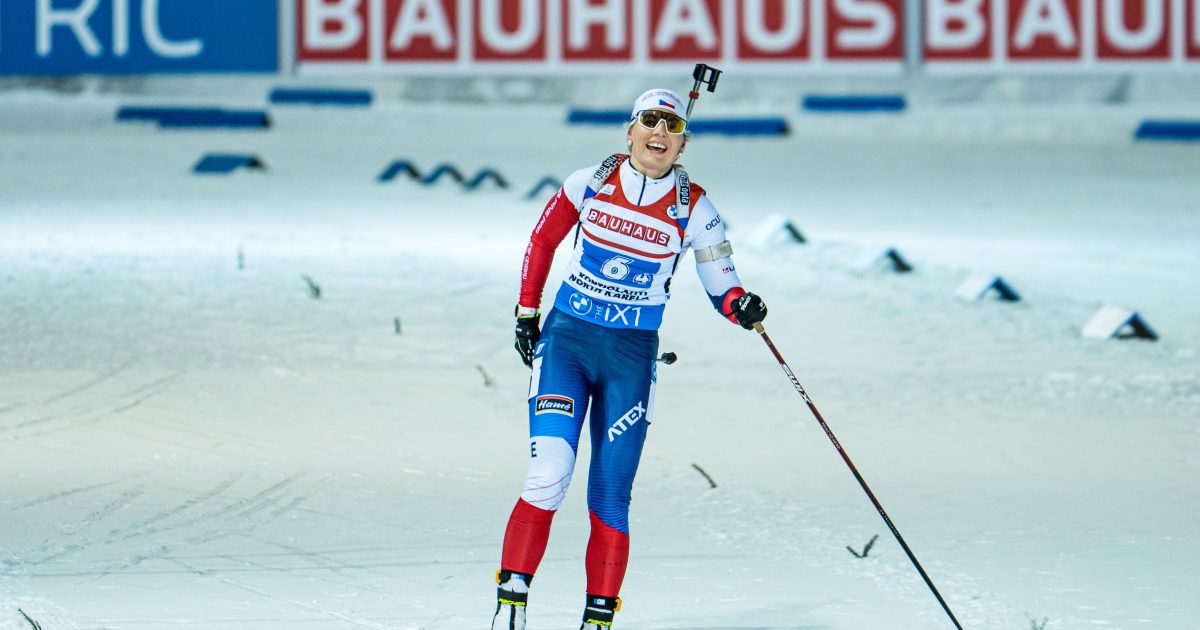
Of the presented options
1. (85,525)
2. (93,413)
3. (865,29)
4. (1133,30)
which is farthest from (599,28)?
(85,525)

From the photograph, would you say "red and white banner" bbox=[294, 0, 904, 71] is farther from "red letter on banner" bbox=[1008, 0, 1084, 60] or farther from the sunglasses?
the sunglasses

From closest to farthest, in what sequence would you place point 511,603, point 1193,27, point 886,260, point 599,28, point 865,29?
point 511,603, point 886,260, point 1193,27, point 865,29, point 599,28

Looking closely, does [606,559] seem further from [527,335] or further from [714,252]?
[714,252]

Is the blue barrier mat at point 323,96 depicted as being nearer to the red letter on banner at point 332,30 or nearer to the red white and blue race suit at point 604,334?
the red letter on banner at point 332,30

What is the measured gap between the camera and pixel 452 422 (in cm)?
726

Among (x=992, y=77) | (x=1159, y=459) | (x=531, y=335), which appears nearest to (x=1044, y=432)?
(x=1159, y=459)

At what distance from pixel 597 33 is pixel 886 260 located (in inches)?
255

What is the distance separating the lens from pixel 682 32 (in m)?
16.3

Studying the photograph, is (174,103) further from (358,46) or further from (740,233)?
(740,233)

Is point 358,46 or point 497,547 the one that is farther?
point 358,46

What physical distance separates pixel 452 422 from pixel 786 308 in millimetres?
2807

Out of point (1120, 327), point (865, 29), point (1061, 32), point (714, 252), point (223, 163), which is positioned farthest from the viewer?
point (865, 29)

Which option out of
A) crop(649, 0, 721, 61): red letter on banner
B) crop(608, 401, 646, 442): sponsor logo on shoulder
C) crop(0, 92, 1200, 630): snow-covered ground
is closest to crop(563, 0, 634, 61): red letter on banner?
crop(649, 0, 721, 61): red letter on banner

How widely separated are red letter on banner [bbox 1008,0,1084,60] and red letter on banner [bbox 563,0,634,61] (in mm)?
3434
